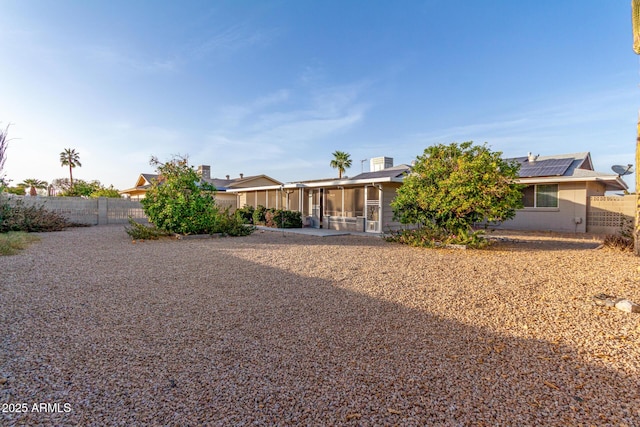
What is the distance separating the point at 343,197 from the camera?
15289 millimetres

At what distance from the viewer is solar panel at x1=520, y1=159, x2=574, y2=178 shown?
47.5ft

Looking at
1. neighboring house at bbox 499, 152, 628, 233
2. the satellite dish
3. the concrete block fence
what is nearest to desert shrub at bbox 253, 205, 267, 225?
the concrete block fence

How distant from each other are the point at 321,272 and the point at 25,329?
4239 millimetres

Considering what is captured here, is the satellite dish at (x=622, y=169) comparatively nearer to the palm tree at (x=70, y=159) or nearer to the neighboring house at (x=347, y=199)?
the neighboring house at (x=347, y=199)

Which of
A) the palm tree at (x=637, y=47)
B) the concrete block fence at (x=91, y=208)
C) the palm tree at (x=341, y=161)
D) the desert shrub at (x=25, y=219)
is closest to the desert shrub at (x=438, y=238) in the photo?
the palm tree at (x=637, y=47)

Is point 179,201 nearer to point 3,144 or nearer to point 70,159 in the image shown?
point 3,144

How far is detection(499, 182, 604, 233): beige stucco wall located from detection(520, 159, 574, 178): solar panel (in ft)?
2.70

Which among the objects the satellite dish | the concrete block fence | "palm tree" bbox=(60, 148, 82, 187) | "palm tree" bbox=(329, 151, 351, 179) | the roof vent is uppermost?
"palm tree" bbox=(60, 148, 82, 187)

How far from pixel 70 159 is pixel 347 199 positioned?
37.9m

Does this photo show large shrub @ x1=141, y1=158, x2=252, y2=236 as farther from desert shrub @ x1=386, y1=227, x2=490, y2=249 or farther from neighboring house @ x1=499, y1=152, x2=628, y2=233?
neighboring house @ x1=499, y1=152, x2=628, y2=233

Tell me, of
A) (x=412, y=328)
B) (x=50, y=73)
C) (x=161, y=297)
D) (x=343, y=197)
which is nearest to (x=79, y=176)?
(x=50, y=73)

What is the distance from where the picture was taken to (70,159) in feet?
123

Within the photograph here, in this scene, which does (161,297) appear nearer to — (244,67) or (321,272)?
(321,272)

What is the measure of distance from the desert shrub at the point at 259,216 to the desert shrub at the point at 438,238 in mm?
9070
